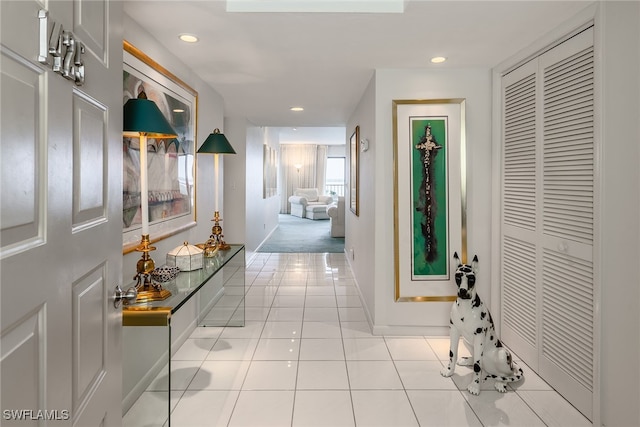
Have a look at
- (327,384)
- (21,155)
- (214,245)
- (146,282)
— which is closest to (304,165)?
(214,245)

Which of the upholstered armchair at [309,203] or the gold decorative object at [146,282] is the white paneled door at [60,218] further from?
the upholstered armchair at [309,203]

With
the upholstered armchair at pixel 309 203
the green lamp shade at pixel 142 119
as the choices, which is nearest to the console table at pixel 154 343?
the green lamp shade at pixel 142 119

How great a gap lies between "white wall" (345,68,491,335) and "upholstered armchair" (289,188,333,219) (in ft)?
31.3

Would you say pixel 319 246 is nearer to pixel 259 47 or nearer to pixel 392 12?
pixel 259 47

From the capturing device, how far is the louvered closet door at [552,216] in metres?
2.17

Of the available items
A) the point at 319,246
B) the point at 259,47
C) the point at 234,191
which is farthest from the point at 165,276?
the point at 319,246

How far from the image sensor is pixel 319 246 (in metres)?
8.02

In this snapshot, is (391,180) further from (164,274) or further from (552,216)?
(164,274)

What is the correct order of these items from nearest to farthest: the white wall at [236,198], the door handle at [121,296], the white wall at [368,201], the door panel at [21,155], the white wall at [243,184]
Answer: the door panel at [21,155] → the door handle at [121,296] → the white wall at [368,201] → the white wall at [243,184] → the white wall at [236,198]

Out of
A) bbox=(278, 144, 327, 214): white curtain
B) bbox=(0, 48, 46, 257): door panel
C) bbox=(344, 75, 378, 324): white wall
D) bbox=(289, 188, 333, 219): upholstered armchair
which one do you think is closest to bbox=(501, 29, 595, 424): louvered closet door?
bbox=(344, 75, 378, 324): white wall

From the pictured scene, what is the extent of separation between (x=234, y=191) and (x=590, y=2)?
201 inches

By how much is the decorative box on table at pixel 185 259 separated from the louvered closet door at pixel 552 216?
227 cm

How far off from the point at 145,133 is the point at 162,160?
1019 millimetres

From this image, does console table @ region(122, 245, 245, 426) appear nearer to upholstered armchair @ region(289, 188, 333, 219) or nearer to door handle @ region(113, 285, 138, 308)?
door handle @ region(113, 285, 138, 308)
